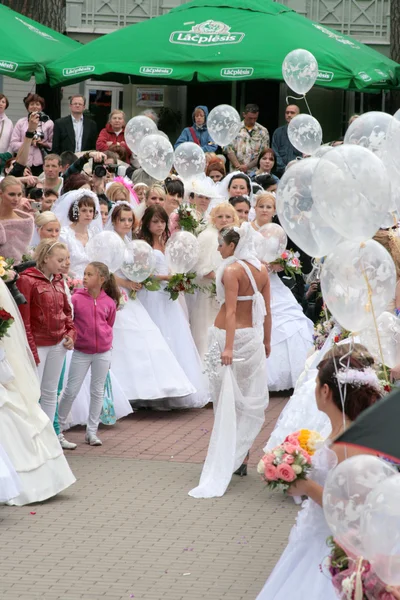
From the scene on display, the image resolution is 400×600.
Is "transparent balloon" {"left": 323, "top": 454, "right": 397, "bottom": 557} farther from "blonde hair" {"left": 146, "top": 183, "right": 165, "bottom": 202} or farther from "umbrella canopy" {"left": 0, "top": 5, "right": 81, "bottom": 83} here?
"umbrella canopy" {"left": 0, "top": 5, "right": 81, "bottom": 83}

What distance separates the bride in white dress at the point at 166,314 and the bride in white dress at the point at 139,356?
0.25m

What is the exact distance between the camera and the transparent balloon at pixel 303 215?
20.5 ft

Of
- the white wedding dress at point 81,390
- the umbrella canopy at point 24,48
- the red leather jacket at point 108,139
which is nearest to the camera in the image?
the white wedding dress at point 81,390

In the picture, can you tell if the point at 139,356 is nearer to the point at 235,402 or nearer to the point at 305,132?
the point at 235,402

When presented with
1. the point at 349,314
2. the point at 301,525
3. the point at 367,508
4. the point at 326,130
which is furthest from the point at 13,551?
the point at 326,130

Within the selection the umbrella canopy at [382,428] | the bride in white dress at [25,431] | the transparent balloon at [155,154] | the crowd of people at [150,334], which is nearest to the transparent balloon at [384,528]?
the umbrella canopy at [382,428]

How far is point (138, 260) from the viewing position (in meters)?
10.9

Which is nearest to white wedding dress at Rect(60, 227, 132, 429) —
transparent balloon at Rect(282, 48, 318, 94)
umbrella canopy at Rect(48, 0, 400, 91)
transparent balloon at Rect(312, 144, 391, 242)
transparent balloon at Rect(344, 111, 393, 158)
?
transparent balloon at Rect(282, 48, 318, 94)

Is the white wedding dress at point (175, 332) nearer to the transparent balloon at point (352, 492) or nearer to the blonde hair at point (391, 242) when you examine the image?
the blonde hair at point (391, 242)

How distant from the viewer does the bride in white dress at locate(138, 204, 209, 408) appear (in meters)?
11.6

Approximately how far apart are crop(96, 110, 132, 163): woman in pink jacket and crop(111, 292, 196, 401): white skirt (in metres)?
5.51

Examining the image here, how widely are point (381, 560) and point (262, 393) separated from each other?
17.0 ft

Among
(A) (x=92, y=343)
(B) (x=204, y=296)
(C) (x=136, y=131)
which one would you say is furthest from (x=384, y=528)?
(C) (x=136, y=131)

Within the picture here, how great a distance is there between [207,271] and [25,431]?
4.07 metres
